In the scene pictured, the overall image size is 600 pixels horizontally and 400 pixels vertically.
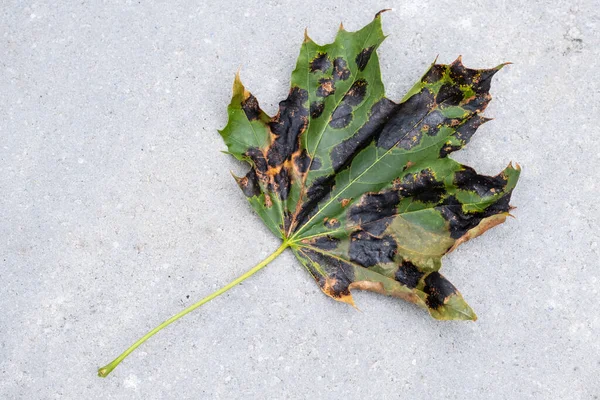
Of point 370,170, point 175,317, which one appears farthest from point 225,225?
point 370,170

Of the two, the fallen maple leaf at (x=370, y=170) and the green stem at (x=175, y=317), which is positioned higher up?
the fallen maple leaf at (x=370, y=170)

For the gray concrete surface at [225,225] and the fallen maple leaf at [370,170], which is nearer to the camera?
the fallen maple leaf at [370,170]

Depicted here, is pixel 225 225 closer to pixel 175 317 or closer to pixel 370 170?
pixel 175 317

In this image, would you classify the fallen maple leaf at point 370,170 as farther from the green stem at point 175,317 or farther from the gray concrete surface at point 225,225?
the gray concrete surface at point 225,225

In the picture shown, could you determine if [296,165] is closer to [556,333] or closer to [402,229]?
[402,229]

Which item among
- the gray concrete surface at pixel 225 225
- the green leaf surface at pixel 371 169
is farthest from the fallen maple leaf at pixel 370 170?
the gray concrete surface at pixel 225 225

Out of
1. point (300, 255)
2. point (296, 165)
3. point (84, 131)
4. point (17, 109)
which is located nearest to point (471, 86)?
point (296, 165)

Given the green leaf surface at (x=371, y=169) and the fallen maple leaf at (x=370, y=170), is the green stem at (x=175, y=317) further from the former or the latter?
the green leaf surface at (x=371, y=169)
